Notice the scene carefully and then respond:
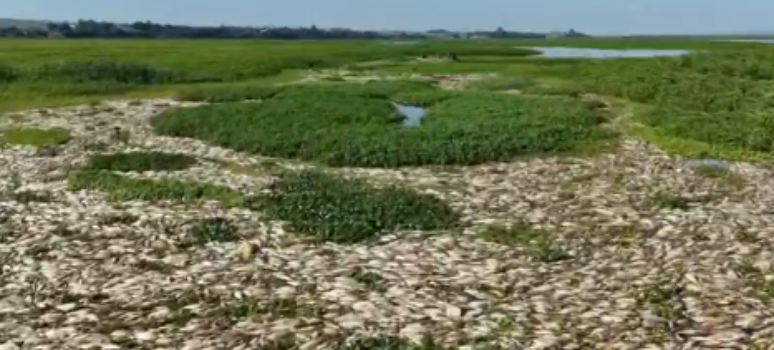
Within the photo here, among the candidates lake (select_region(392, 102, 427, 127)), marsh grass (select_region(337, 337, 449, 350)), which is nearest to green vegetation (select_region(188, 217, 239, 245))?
marsh grass (select_region(337, 337, 449, 350))

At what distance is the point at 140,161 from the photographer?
27297 millimetres

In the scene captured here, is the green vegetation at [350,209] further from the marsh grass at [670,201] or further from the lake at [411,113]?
the lake at [411,113]

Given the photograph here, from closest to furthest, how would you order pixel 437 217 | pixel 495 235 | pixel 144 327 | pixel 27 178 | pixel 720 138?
pixel 144 327 < pixel 495 235 < pixel 437 217 < pixel 27 178 < pixel 720 138

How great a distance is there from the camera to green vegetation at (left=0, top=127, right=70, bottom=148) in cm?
3198

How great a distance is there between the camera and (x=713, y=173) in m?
25.7

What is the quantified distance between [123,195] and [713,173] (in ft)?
52.2

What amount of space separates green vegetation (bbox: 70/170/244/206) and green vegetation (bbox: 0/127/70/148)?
828 centimetres

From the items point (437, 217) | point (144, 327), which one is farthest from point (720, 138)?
point (144, 327)

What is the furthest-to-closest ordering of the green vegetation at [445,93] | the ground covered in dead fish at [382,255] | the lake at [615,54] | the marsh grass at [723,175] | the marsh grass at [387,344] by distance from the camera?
the lake at [615,54] < the green vegetation at [445,93] < the marsh grass at [723,175] < the ground covered in dead fish at [382,255] < the marsh grass at [387,344]

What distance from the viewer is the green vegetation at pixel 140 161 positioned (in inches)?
1044

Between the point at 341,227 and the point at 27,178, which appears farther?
the point at 27,178

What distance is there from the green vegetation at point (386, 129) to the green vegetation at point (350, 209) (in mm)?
5216

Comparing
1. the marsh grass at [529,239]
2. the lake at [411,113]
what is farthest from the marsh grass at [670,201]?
the lake at [411,113]

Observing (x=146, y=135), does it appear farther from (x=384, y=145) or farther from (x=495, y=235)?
(x=495, y=235)
